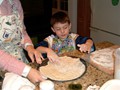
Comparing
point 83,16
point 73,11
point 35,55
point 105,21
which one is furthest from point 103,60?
→ point 73,11

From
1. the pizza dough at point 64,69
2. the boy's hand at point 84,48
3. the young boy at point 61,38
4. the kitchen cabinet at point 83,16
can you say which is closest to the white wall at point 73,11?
the kitchen cabinet at point 83,16

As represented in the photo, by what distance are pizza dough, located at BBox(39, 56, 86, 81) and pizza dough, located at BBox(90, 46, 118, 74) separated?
0.25 ft

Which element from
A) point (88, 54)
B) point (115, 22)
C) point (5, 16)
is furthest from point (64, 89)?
point (115, 22)

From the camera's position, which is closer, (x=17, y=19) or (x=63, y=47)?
(x=17, y=19)

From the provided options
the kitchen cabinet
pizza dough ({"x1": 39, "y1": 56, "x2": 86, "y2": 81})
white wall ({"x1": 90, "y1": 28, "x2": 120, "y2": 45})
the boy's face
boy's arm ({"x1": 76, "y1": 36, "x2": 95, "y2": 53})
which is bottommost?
white wall ({"x1": 90, "y1": 28, "x2": 120, "y2": 45})

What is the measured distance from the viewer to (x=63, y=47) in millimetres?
1522

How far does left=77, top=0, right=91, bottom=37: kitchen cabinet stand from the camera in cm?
284

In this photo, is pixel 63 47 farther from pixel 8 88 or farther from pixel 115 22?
pixel 115 22

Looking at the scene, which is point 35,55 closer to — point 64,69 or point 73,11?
point 64,69

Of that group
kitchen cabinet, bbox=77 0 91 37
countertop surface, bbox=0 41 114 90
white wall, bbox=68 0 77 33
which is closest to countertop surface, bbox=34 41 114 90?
countertop surface, bbox=0 41 114 90

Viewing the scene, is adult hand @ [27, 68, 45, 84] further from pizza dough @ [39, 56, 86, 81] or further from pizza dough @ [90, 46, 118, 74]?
pizza dough @ [90, 46, 118, 74]

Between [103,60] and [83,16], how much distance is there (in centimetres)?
186

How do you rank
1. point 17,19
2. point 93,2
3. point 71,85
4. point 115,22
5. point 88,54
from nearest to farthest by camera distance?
point 71,85 < point 88,54 < point 17,19 < point 115,22 < point 93,2

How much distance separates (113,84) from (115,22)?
167 cm
